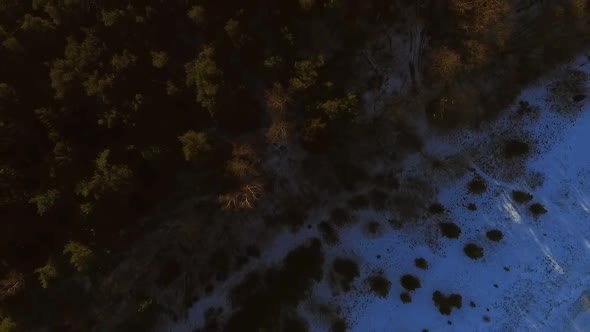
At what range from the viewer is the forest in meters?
31.0

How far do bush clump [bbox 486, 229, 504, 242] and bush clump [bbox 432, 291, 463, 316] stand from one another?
687cm

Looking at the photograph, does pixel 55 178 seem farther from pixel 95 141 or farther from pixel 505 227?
pixel 505 227

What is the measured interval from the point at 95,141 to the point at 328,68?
21.5m

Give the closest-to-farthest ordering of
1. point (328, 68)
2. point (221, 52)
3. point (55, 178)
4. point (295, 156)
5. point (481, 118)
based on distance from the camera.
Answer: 1. point (55, 178)
2. point (221, 52)
3. point (328, 68)
4. point (295, 156)
5. point (481, 118)

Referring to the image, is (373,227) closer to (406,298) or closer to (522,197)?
(406,298)

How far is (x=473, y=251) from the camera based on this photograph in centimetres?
3925

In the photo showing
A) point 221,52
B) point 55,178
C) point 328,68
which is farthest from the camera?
point 328,68

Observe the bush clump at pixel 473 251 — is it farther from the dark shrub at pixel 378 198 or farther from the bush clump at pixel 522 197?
the dark shrub at pixel 378 198

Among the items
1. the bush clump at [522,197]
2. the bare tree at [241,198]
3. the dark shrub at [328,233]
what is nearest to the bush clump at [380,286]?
the dark shrub at [328,233]

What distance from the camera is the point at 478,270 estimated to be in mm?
39406

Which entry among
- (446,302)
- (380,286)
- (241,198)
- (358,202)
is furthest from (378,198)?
(241,198)

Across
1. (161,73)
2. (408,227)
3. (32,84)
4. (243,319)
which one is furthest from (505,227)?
(32,84)

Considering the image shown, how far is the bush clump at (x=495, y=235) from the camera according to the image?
39.5 m

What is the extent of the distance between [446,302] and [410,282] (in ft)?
13.0
